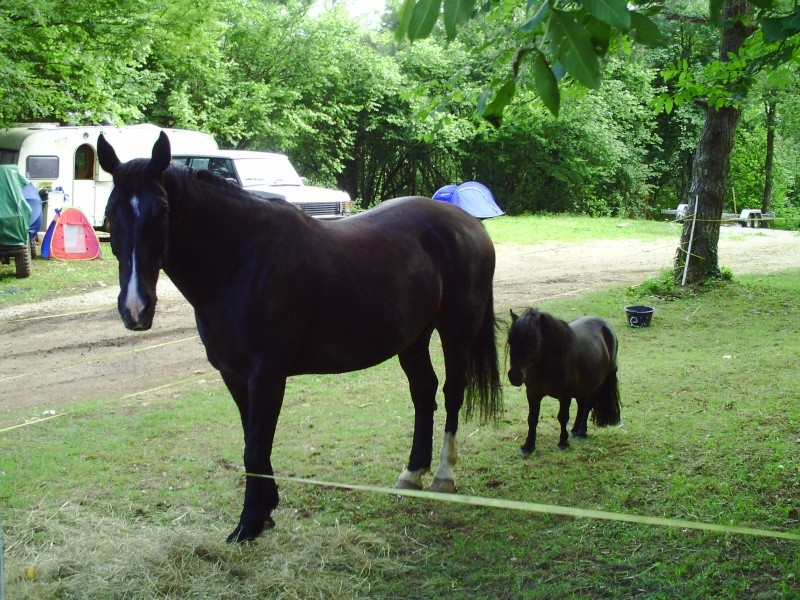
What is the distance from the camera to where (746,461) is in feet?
15.9

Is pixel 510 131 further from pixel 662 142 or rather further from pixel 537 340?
pixel 537 340

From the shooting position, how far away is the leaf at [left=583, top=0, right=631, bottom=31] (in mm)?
1947

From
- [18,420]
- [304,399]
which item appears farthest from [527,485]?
[18,420]

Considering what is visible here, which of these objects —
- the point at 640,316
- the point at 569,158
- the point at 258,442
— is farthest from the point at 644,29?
the point at 569,158

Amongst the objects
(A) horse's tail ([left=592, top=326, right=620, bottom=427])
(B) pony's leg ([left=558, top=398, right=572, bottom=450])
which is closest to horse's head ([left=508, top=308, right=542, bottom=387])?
(B) pony's leg ([left=558, top=398, right=572, bottom=450])

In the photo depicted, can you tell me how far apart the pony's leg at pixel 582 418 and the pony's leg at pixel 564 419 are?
26 centimetres

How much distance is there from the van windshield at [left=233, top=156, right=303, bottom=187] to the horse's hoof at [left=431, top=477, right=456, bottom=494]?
12762mm

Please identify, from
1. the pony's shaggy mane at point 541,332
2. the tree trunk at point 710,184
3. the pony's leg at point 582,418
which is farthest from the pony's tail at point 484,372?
the tree trunk at point 710,184

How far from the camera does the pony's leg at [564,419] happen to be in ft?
17.3

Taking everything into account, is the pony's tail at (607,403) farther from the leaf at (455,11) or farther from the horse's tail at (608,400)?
the leaf at (455,11)

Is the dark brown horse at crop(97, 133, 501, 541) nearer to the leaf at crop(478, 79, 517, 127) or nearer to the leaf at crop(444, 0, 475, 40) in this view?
the leaf at crop(478, 79, 517, 127)

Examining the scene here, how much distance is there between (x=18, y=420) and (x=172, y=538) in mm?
3208

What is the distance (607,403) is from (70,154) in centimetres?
1506

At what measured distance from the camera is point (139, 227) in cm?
332
